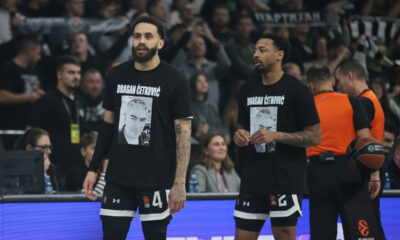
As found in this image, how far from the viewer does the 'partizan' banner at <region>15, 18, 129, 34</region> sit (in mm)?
8766

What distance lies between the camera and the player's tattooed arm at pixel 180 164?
431 centimetres

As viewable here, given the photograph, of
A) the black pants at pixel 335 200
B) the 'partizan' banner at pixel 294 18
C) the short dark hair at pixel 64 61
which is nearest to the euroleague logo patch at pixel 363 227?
the black pants at pixel 335 200

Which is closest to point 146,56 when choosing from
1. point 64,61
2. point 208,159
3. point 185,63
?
point 208,159

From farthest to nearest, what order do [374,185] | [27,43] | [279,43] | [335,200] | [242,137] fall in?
[27,43] < [374,185] < [335,200] < [279,43] < [242,137]

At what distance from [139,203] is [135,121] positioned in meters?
0.55

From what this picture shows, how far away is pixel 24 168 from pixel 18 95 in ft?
8.52

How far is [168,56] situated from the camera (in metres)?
9.77

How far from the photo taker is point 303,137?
16.0 feet

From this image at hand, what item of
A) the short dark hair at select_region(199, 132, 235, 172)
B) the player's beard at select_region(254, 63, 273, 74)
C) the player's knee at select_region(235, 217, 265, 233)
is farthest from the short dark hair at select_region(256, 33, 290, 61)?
the short dark hair at select_region(199, 132, 235, 172)

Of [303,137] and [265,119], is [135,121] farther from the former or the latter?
[303,137]

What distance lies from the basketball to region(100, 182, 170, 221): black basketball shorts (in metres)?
1.80

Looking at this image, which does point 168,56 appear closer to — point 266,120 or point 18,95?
point 18,95

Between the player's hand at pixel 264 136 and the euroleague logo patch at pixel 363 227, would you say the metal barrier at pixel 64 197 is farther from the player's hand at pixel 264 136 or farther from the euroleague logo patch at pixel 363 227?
the player's hand at pixel 264 136

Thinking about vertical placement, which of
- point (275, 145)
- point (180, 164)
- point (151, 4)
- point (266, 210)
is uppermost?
point (151, 4)
